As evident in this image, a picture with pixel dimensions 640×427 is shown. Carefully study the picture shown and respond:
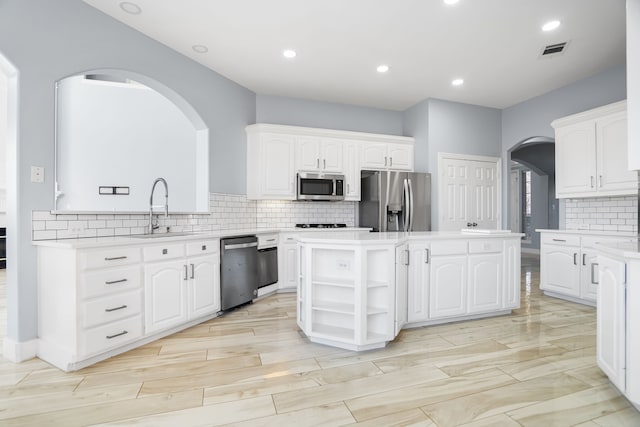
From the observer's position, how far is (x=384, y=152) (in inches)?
207

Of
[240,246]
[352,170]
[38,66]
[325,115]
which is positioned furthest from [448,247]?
[38,66]

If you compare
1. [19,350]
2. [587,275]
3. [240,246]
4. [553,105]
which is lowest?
[19,350]

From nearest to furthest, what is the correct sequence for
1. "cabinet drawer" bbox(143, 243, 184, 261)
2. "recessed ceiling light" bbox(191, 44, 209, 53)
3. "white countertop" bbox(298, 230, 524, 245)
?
"white countertop" bbox(298, 230, 524, 245)
"cabinet drawer" bbox(143, 243, 184, 261)
"recessed ceiling light" bbox(191, 44, 209, 53)

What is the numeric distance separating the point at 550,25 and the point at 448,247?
2.34 m

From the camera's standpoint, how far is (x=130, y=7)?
113 inches

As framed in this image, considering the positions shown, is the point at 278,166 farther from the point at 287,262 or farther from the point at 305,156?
the point at 287,262

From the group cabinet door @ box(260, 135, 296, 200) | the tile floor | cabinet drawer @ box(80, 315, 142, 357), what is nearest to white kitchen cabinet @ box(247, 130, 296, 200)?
cabinet door @ box(260, 135, 296, 200)

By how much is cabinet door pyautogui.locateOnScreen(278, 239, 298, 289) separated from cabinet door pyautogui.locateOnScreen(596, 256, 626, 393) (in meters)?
3.15

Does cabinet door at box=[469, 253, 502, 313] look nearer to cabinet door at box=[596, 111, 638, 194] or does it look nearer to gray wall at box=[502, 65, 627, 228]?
cabinet door at box=[596, 111, 638, 194]

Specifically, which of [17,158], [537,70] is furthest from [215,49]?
[537,70]

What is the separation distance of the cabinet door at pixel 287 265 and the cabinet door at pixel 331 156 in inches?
49.6

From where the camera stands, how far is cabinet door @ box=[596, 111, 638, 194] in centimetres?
363

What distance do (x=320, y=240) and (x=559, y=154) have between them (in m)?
3.73

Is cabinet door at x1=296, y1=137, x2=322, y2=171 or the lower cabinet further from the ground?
cabinet door at x1=296, y1=137, x2=322, y2=171
